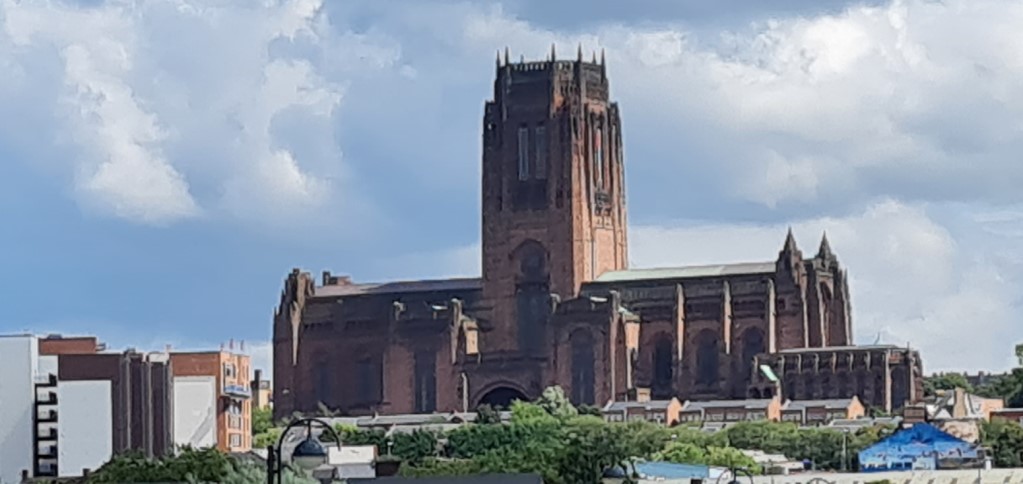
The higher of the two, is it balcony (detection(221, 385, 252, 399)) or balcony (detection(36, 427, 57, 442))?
balcony (detection(221, 385, 252, 399))

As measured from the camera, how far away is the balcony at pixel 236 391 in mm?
176500

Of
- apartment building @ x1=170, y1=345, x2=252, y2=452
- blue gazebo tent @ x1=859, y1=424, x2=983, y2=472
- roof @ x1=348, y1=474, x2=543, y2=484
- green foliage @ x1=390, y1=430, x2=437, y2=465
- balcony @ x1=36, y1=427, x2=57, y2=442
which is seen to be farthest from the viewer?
green foliage @ x1=390, y1=430, x2=437, y2=465

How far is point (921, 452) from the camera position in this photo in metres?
147

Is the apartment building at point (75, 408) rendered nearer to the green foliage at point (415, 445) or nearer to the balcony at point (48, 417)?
the balcony at point (48, 417)

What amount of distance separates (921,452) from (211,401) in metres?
41.1

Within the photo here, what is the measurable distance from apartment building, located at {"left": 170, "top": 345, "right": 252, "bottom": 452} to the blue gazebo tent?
102 feet

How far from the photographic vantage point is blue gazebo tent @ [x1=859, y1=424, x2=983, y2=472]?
14100 cm

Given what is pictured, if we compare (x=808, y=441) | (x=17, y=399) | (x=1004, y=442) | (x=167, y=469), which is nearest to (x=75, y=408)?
(x=17, y=399)

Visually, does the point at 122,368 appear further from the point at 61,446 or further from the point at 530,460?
the point at 530,460

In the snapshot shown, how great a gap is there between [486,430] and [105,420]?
170 feet

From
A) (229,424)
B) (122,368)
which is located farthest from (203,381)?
(122,368)

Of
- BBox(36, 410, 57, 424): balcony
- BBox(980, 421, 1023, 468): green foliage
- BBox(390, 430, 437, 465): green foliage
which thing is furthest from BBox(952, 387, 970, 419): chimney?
BBox(36, 410, 57, 424): balcony

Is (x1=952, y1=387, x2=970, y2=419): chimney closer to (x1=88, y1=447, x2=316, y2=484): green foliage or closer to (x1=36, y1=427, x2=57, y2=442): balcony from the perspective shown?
(x1=36, y1=427, x2=57, y2=442): balcony

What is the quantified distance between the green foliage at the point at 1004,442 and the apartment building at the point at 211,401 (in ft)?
118
